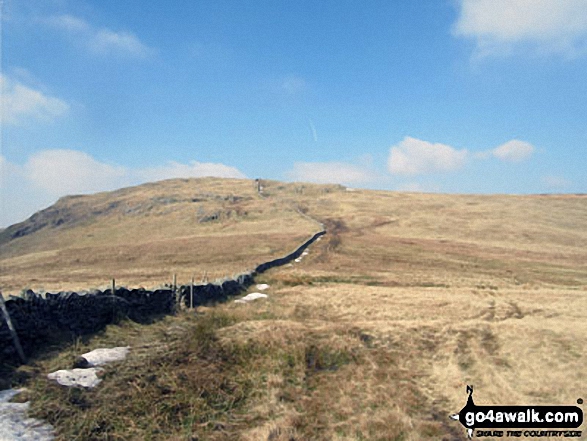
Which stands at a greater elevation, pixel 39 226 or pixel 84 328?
pixel 39 226

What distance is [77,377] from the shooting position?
861 cm

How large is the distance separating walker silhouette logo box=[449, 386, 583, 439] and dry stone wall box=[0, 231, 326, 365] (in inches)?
448

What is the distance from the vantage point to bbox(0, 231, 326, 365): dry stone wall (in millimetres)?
10062

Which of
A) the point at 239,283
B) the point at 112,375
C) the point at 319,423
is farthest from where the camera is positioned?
the point at 239,283

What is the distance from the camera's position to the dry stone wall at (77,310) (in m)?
10.1

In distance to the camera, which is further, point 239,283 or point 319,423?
point 239,283

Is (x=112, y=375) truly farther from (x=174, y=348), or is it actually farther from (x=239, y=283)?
(x=239, y=283)

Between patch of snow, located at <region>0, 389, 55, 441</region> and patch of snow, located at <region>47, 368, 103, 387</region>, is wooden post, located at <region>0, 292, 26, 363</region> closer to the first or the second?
patch of snow, located at <region>47, 368, 103, 387</region>

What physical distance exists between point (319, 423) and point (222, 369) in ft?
10.9

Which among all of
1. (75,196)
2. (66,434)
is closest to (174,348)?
(66,434)

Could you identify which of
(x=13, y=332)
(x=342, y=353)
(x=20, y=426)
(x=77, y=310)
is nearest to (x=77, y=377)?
(x=20, y=426)

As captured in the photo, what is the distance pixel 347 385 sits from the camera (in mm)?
9781

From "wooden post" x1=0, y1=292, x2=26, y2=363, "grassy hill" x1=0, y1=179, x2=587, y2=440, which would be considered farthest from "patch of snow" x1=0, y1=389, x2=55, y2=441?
"wooden post" x1=0, y1=292, x2=26, y2=363

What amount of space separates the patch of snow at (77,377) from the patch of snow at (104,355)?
0.67 m
